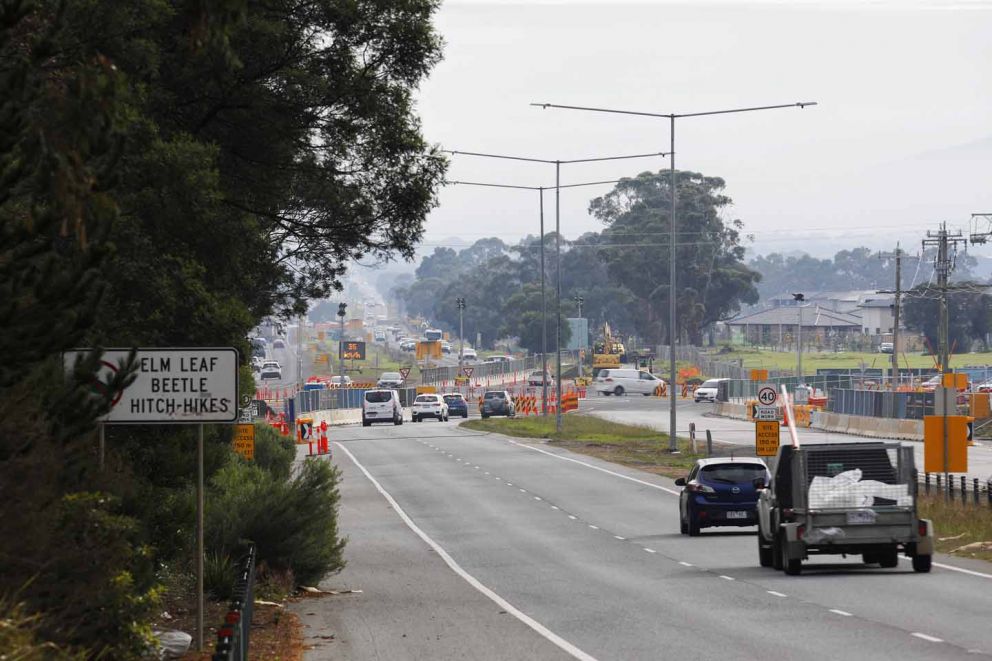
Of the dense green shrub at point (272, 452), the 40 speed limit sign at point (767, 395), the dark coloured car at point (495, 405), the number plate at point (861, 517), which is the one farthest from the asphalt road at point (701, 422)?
the number plate at point (861, 517)

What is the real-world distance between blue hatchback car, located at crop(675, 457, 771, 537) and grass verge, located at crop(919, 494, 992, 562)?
3.47 meters

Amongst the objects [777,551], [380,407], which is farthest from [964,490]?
[380,407]

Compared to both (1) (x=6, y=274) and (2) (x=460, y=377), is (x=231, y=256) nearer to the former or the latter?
(1) (x=6, y=274)

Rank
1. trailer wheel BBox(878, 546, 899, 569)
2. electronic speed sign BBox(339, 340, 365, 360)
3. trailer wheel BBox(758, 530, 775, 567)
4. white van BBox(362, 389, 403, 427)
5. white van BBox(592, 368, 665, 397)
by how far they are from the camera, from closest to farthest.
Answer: trailer wheel BBox(878, 546, 899, 569) < trailer wheel BBox(758, 530, 775, 567) < white van BBox(362, 389, 403, 427) < white van BBox(592, 368, 665, 397) < electronic speed sign BBox(339, 340, 365, 360)

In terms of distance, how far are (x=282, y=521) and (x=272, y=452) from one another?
628 inches

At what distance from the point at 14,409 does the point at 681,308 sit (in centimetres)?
15982

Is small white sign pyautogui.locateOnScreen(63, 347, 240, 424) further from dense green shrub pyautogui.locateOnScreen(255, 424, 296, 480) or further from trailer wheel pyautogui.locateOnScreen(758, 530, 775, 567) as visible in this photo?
dense green shrub pyautogui.locateOnScreen(255, 424, 296, 480)

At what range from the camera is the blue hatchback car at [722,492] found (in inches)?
1217

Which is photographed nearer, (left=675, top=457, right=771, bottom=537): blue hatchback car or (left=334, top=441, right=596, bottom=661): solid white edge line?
(left=334, top=441, right=596, bottom=661): solid white edge line

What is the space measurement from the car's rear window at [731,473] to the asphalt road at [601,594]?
1.14 meters

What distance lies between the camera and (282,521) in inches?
890

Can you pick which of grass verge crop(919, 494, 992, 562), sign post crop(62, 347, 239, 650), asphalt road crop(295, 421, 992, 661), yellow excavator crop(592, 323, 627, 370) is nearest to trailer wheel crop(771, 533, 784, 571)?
asphalt road crop(295, 421, 992, 661)

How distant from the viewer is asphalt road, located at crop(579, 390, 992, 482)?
56.7 meters

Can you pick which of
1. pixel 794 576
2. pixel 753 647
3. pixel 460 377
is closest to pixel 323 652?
pixel 753 647
